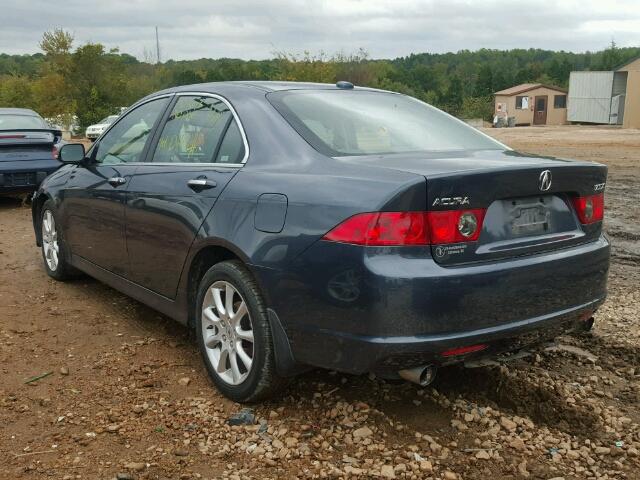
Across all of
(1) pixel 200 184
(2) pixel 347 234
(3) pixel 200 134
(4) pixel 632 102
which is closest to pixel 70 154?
(3) pixel 200 134

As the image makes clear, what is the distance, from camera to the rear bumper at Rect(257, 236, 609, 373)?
9.02 ft

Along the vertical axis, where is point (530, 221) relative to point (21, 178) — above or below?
above

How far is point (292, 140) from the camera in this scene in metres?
3.38

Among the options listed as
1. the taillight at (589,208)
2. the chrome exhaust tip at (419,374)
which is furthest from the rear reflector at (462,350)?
the taillight at (589,208)

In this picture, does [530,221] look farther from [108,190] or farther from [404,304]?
[108,190]

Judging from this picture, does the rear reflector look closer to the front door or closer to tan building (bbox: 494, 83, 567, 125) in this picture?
the front door

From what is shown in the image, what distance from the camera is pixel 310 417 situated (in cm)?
336

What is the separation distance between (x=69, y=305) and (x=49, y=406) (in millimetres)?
1870

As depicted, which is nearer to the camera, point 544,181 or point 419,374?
point 419,374

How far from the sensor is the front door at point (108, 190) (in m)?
4.49

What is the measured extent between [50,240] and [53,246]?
63 millimetres

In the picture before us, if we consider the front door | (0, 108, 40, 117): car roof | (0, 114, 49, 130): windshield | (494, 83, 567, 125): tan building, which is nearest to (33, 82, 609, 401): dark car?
the front door

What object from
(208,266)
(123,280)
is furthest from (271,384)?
(123,280)

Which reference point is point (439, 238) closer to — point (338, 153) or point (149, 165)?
point (338, 153)
